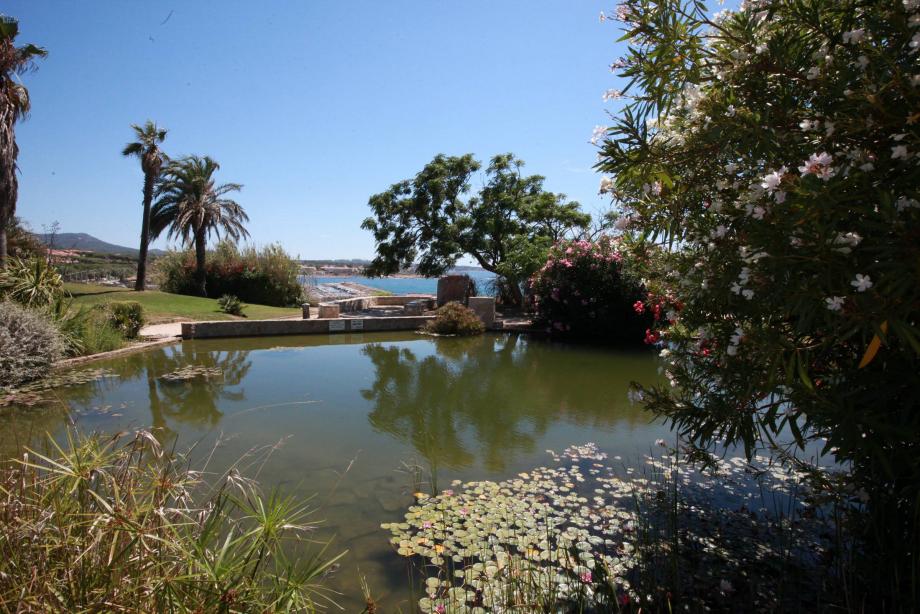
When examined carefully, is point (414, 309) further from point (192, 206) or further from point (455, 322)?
point (192, 206)

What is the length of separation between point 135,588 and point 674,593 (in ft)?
8.53

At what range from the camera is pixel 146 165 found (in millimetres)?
21609

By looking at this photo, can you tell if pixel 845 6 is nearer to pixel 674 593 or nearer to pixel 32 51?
pixel 674 593

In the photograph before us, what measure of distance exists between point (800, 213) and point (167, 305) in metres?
20.1

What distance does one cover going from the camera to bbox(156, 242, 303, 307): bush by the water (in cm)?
2344

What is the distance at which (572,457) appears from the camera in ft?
16.9

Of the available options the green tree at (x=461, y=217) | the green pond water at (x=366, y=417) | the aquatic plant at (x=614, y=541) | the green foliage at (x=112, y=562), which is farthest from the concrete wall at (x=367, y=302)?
the green foliage at (x=112, y=562)

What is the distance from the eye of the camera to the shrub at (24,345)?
23.8 ft

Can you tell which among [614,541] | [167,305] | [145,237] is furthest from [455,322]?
[145,237]

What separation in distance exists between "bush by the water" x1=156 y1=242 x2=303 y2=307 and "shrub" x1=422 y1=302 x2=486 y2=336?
39.1 feet

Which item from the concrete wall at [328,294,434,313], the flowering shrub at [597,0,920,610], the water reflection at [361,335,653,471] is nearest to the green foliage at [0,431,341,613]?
the flowering shrub at [597,0,920,610]

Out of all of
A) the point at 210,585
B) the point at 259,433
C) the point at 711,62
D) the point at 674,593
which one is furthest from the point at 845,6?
the point at 259,433

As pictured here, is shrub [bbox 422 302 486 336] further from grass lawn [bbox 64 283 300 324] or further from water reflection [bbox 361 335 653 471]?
grass lawn [bbox 64 283 300 324]

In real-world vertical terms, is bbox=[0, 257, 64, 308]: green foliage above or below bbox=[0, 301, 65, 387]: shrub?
above
